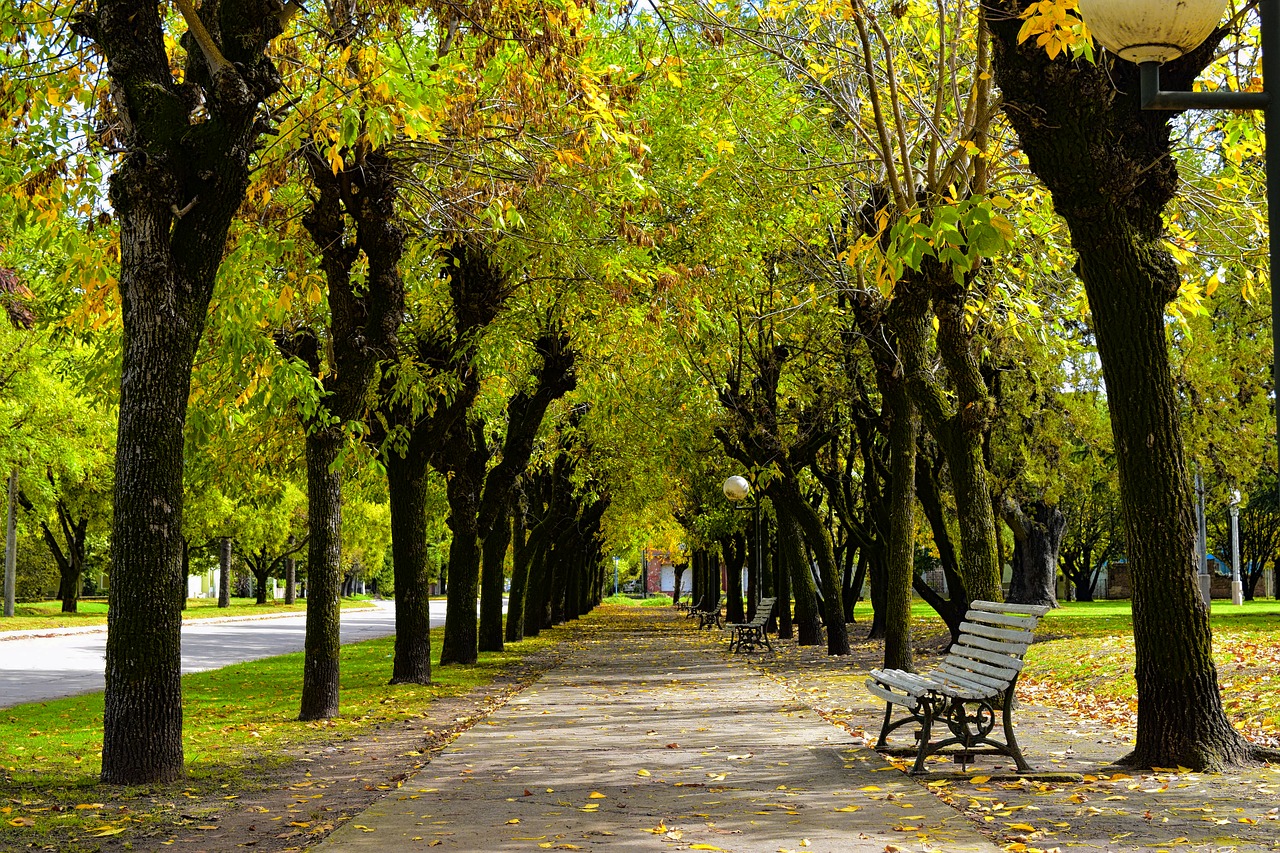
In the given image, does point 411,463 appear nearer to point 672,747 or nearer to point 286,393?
point 286,393

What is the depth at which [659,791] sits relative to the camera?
27.4ft

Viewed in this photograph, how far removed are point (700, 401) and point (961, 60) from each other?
32.3 ft

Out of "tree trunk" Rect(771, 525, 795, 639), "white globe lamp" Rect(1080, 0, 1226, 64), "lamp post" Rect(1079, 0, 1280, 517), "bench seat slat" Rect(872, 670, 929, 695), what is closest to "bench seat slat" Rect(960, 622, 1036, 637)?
"bench seat slat" Rect(872, 670, 929, 695)

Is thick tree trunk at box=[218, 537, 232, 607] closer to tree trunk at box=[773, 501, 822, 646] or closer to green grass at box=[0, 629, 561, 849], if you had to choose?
tree trunk at box=[773, 501, 822, 646]

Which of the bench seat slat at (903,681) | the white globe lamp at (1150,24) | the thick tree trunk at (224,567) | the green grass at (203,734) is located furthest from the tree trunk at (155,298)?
the thick tree trunk at (224,567)

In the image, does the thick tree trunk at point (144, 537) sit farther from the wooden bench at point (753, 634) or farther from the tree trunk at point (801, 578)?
the tree trunk at point (801, 578)

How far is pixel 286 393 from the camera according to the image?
431 inches

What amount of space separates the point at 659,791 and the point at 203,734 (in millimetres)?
5543

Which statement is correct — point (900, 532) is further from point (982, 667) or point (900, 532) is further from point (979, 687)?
point (979, 687)

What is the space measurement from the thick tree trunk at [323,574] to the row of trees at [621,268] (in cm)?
4

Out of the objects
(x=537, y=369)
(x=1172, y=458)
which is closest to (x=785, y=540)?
(x=537, y=369)

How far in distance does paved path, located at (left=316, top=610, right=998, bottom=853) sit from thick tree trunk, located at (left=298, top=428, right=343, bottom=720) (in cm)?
185

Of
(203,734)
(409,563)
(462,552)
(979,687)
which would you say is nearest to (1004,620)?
(979,687)

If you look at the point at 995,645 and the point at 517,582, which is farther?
the point at 517,582
